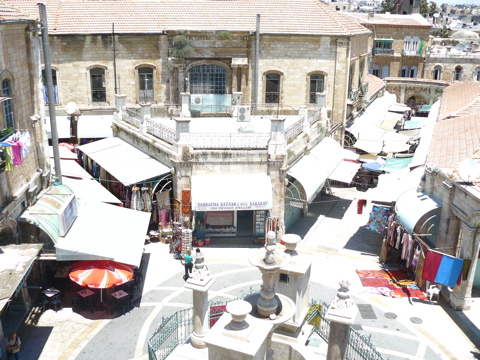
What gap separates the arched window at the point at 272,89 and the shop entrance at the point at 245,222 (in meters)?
11.0

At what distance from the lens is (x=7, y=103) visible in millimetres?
16359

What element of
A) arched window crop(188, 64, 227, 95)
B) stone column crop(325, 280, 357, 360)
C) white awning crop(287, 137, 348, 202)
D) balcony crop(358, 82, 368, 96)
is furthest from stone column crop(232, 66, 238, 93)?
stone column crop(325, 280, 357, 360)

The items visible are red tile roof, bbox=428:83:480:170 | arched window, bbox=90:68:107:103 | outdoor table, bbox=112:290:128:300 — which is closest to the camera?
outdoor table, bbox=112:290:128:300

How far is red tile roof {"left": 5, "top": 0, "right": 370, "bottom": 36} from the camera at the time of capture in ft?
102

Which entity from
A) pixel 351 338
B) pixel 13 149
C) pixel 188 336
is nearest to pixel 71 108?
pixel 13 149

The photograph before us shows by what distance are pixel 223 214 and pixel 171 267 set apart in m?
3.90

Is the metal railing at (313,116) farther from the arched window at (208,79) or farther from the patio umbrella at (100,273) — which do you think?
the patio umbrella at (100,273)

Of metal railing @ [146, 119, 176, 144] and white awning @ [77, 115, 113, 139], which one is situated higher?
metal railing @ [146, 119, 176, 144]

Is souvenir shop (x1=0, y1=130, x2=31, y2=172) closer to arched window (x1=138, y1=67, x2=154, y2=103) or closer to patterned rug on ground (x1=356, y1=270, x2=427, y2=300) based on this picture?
patterned rug on ground (x1=356, y1=270, x2=427, y2=300)

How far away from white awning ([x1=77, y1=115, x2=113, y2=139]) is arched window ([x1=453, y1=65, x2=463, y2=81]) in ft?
151

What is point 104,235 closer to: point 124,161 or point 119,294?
point 119,294

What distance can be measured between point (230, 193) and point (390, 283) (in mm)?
7584

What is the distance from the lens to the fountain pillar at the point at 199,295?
42.5 feet

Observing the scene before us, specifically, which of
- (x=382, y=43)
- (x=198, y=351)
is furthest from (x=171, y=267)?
(x=382, y=43)
